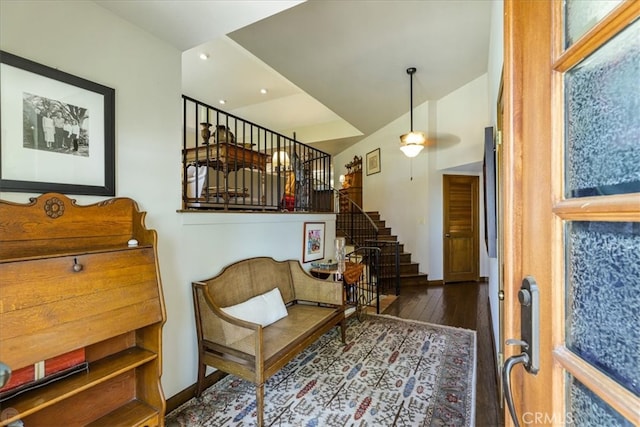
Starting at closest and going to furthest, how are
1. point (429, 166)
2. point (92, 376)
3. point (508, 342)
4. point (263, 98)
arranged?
point (508, 342) < point (92, 376) < point (429, 166) < point (263, 98)

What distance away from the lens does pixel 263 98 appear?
6246mm

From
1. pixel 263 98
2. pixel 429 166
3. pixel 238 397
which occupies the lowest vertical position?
pixel 238 397

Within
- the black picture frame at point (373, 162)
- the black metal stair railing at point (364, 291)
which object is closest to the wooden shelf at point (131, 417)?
the black metal stair railing at point (364, 291)

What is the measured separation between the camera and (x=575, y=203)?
0.56 m

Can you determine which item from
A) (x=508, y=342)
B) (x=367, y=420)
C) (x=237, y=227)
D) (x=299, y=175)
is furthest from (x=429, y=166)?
(x=508, y=342)

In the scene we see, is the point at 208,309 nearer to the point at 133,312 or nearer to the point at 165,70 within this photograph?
the point at 133,312

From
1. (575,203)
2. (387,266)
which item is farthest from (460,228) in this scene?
(575,203)

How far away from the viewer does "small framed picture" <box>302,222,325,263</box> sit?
3.60 m

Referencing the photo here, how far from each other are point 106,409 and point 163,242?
1001 mm

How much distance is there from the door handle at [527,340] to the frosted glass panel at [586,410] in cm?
7

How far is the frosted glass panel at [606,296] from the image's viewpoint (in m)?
0.48

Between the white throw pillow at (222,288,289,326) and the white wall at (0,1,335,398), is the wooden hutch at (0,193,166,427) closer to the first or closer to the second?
the white wall at (0,1,335,398)

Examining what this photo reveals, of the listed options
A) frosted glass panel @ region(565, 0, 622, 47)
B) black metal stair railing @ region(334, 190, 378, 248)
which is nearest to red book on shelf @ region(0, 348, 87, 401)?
frosted glass panel @ region(565, 0, 622, 47)
